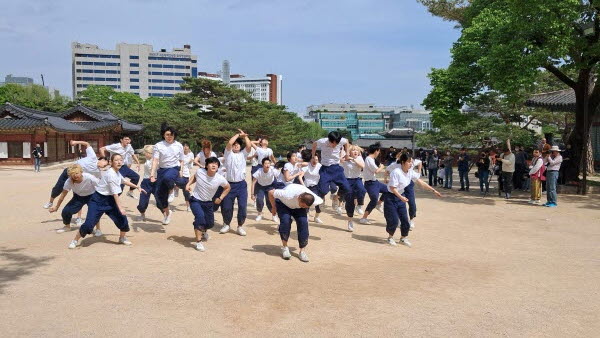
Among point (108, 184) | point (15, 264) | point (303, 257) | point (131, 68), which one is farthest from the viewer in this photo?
point (131, 68)

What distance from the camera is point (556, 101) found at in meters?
19.8

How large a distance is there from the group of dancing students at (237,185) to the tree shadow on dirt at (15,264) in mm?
701

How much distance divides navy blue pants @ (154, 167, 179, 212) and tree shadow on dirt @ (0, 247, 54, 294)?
2.45 metres

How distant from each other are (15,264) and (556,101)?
20968 mm

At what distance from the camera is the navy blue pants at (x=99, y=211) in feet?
22.8

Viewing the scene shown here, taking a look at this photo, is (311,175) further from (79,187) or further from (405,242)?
(79,187)

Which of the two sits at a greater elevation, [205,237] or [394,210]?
[394,210]

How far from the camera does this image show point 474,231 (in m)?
9.15

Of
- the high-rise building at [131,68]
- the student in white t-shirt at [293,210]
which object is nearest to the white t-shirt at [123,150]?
the student in white t-shirt at [293,210]

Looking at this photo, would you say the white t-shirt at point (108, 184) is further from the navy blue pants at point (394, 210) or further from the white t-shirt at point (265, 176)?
the navy blue pants at point (394, 210)

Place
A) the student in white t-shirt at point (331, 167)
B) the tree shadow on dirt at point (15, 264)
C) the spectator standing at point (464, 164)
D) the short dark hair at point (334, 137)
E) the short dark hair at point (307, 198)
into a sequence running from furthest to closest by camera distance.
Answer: the spectator standing at point (464, 164)
the student in white t-shirt at point (331, 167)
the short dark hair at point (334, 137)
the short dark hair at point (307, 198)
the tree shadow on dirt at point (15, 264)

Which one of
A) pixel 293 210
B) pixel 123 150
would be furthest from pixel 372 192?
pixel 123 150

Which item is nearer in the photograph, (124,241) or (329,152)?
(124,241)

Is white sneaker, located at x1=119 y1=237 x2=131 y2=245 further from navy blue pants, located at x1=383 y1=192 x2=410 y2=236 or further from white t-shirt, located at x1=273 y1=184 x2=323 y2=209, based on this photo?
navy blue pants, located at x1=383 y1=192 x2=410 y2=236
